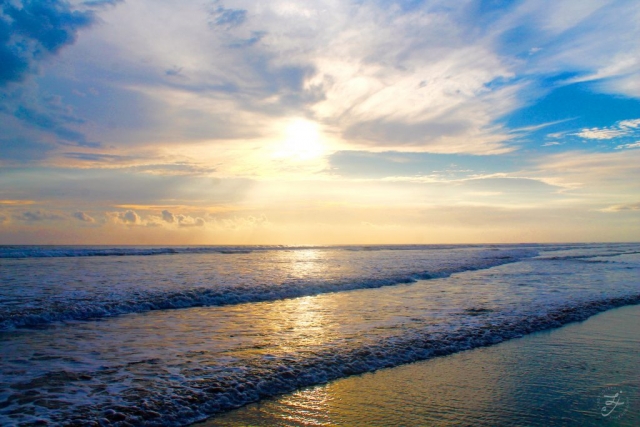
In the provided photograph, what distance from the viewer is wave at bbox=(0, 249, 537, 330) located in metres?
13.4

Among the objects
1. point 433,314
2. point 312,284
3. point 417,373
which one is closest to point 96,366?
point 417,373

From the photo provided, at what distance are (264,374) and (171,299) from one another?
10.4m

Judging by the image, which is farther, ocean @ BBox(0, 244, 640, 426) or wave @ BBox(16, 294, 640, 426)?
ocean @ BBox(0, 244, 640, 426)

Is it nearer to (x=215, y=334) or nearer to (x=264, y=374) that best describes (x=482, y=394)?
(x=264, y=374)

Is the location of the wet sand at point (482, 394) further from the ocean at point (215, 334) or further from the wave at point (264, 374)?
the ocean at point (215, 334)

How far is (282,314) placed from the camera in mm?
14891

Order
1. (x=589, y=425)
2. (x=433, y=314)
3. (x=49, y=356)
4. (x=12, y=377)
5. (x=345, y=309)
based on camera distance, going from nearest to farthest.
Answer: (x=589, y=425) → (x=12, y=377) → (x=49, y=356) → (x=433, y=314) → (x=345, y=309)

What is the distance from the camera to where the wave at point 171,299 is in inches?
526

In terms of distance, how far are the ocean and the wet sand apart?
22.2 inches

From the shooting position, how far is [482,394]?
7.25 m

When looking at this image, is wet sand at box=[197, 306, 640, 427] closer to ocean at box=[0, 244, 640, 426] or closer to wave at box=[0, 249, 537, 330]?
ocean at box=[0, 244, 640, 426]

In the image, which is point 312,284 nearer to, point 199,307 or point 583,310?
point 199,307

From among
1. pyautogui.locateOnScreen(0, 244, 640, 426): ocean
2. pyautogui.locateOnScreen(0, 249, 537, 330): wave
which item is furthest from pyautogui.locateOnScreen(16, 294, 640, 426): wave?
pyautogui.locateOnScreen(0, 249, 537, 330): wave

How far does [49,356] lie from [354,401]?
23.5ft
